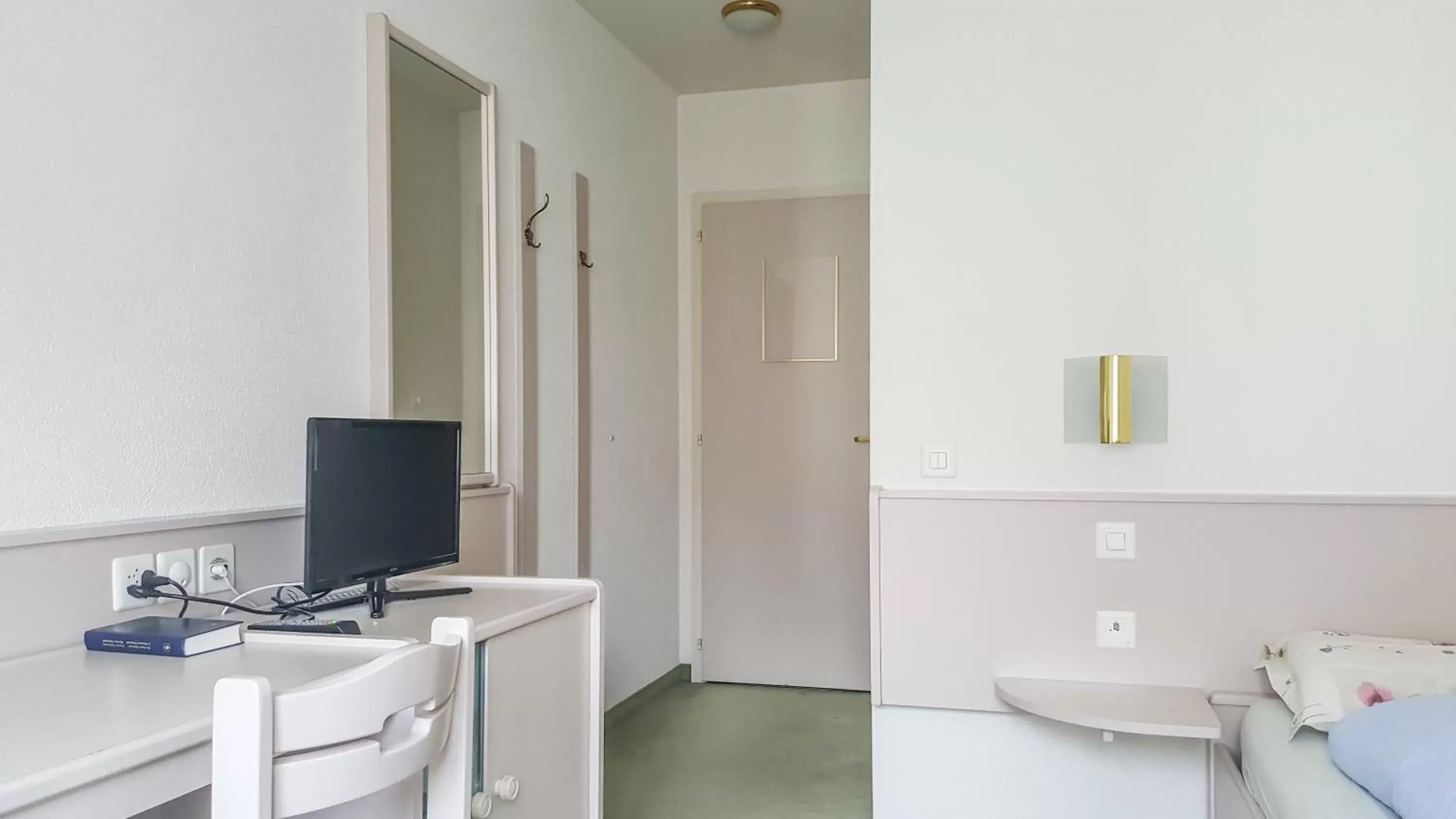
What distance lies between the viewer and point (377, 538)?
6.20 feet

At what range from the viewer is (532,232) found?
3107 mm

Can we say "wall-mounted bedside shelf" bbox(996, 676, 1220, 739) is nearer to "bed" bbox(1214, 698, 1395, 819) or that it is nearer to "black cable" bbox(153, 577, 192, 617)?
"bed" bbox(1214, 698, 1395, 819)

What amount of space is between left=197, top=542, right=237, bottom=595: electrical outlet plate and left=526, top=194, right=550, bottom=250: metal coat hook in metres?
1.48

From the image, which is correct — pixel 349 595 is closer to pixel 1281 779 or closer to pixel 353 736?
pixel 353 736

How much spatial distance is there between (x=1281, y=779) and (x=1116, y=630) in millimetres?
564

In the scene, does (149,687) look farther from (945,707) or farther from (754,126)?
(754,126)

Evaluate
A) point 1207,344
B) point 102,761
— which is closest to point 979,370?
point 1207,344

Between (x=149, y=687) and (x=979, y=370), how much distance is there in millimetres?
1888

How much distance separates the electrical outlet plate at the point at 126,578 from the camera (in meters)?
1.62

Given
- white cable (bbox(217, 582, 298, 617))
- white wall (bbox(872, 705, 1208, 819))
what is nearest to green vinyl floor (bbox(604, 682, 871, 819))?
white wall (bbox(872, 705, 1208, 819))

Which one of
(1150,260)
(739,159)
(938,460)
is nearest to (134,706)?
(938,460)

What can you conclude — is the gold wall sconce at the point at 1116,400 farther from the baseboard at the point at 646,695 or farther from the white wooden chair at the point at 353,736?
the baseboard at the point at 646,695

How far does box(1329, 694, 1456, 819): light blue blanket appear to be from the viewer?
1.48 m

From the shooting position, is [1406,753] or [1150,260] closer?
[1406,753]
